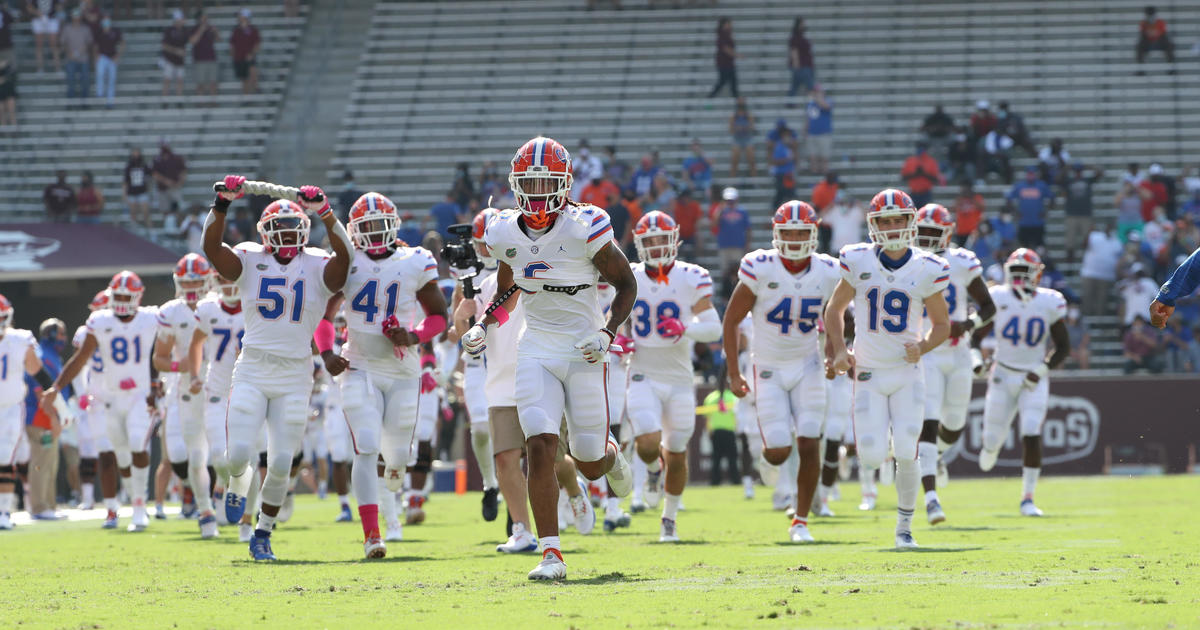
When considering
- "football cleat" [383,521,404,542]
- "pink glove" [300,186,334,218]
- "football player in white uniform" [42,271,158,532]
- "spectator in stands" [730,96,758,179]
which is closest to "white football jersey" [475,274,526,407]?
"pink glove" [300,186,334,218]

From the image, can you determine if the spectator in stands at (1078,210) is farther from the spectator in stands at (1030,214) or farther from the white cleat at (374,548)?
the white cleat at (374,548)

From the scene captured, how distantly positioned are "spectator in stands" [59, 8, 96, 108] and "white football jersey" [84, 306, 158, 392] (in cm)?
1778

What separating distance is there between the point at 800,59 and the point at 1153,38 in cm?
624

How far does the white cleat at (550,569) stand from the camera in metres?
8.40

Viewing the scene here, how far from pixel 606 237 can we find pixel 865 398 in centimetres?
292

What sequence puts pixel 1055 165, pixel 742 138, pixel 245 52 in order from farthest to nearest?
pixel 245 52 → pixel 742 138 → pixel 1055 165

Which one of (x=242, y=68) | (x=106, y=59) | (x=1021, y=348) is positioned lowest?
(x=1021, y=348)

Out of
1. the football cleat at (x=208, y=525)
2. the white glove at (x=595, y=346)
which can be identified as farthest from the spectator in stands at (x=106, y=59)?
the white glove at (x=595, y=346)

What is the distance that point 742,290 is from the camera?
38.3 feet

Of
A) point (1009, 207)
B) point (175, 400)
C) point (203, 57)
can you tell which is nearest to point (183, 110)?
point (203, 57)

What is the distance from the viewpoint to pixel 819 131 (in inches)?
1112

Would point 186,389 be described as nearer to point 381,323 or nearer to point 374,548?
point 381,323

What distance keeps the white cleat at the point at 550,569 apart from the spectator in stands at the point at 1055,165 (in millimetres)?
20040

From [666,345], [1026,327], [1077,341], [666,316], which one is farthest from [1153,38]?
[666,345]
